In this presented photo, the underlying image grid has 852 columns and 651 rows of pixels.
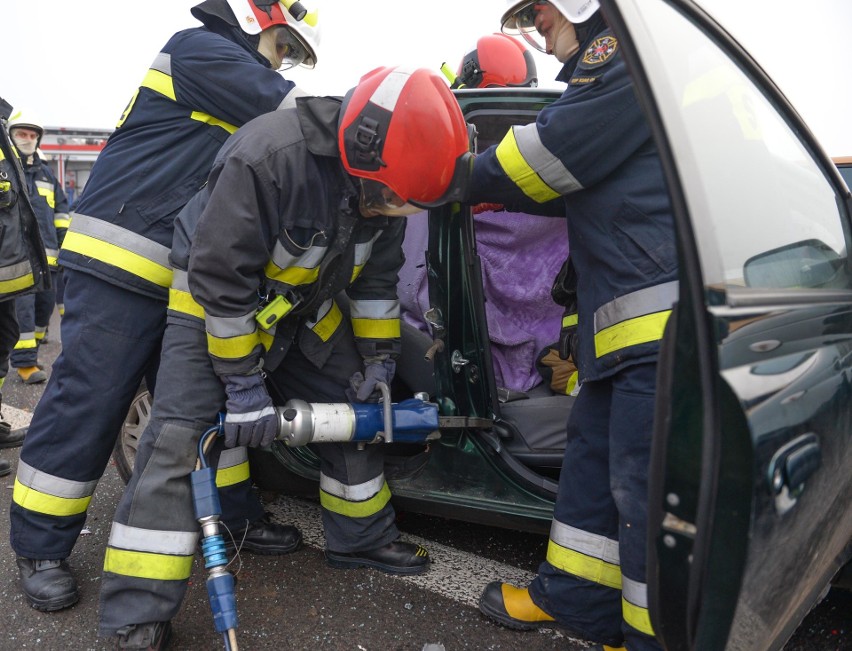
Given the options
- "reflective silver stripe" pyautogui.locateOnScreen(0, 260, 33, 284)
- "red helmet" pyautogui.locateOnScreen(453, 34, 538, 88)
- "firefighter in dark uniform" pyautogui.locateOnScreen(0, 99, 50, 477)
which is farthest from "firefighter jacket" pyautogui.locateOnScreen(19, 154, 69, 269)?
"red helmet" pyautogui.locateOnScreen(453, 34, 538, 88)

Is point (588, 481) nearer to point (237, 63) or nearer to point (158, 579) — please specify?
point (158, 579)

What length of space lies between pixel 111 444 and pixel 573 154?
5.80 ft

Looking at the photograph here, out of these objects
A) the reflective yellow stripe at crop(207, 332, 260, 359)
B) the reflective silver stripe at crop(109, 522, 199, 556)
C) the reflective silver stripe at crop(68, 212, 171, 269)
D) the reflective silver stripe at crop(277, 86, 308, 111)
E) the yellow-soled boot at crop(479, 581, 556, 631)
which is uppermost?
the reflective silver stripe at crop(277, 86, 308, 111)

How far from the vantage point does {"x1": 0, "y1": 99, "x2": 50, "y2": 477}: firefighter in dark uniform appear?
132 inches

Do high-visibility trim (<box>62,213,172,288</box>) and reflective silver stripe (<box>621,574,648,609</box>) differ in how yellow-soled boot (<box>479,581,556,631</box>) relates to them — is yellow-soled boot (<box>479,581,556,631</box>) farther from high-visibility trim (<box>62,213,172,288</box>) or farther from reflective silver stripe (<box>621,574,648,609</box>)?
high-visibility trim (<box>62,213,172,288</box>)

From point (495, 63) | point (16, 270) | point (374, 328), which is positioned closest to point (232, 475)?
point (374, 328)

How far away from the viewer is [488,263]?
283cm

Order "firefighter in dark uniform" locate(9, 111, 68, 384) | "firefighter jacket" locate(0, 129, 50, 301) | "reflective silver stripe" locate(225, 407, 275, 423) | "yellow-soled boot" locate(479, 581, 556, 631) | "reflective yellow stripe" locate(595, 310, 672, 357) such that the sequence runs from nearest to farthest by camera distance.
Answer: "reflective yellow stripe" locate(595, 310, 672, 357) → "reflective silver stripe" locate(225, 407, 275, 423) → "yellow-soled boot" locate(479, 581, 556, 631) → "firefighter jacket" locate(0, 129, 50, 301) → "firefighter in dark uniform" locate(9, 111, 68, 384)

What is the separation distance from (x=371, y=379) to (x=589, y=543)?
0.89 meters

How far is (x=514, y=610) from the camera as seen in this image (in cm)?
215

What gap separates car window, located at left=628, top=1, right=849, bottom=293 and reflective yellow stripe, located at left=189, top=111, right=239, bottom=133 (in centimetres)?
159

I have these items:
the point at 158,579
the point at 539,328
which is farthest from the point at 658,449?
the point at 539,328

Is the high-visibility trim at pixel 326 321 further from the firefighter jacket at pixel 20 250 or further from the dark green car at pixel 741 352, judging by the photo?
the firefighter jacket at pixel 20 250

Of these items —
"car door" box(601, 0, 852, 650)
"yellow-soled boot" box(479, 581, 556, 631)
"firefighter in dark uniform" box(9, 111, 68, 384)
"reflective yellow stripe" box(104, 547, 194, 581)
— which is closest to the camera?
"car door" box(601, 0, 852, 650)
